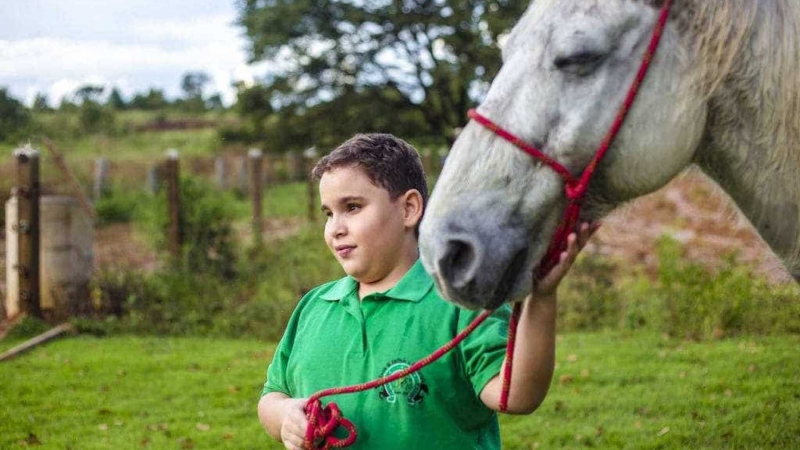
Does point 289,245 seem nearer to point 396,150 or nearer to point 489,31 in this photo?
point 396,150

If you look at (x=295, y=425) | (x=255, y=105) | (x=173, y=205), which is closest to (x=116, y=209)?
(x=173, y=205)

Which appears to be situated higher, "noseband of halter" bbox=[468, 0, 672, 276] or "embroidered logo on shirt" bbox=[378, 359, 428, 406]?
"noseband of halter" bbox=[468, 0, 672, 276]

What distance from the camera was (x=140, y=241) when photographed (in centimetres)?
1348

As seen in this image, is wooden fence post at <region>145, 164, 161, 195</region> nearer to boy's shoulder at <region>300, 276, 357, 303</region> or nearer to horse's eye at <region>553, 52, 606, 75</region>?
boy's shoulder at <region>300, 276, 357, 303</region>

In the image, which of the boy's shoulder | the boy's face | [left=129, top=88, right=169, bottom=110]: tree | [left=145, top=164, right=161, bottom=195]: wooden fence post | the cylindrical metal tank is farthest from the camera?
[left=129, top=88, right=169, bottom=110]: tree

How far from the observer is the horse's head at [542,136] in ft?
5.82

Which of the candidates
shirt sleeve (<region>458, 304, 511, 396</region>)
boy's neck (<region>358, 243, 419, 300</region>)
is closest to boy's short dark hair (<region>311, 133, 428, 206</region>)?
boy's neck (<region>358, 243, 419, 300</region>)

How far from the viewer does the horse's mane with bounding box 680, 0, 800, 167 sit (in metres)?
1.88

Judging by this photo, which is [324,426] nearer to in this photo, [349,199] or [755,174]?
[349,199]

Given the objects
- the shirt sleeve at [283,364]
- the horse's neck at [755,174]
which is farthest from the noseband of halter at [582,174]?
the shirt sleeve at [283,364]

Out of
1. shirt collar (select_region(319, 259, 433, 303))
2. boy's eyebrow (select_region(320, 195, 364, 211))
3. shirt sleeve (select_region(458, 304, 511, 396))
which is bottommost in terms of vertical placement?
shirt sleeve (select_region(458, 304, 511, 396))

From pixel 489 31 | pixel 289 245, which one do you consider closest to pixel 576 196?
pixel 289 245

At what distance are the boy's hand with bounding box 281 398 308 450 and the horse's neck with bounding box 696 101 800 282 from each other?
118 centimetres

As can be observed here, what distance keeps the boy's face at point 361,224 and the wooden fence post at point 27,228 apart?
6.72m
